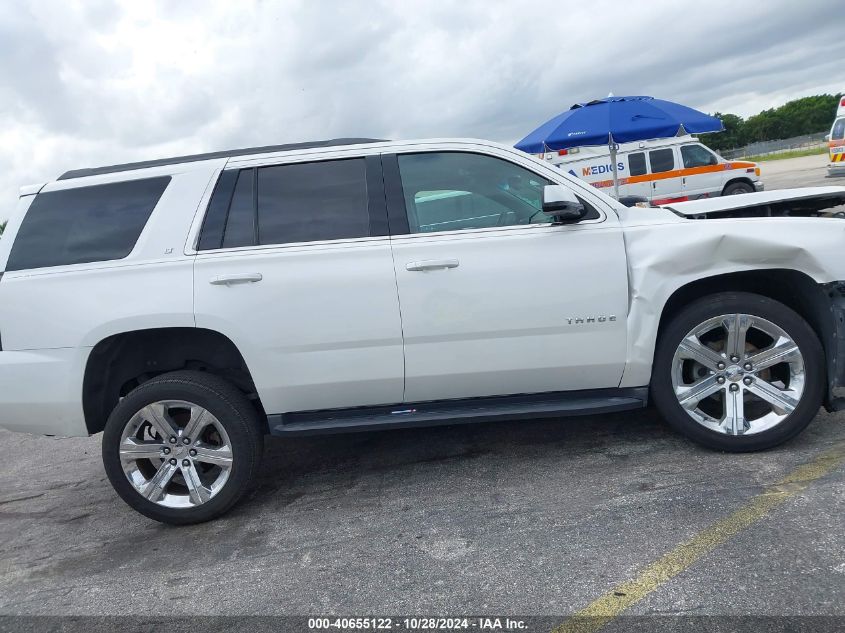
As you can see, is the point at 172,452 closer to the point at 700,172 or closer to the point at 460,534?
the point at 460,534

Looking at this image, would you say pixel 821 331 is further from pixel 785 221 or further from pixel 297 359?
pixel 297 359

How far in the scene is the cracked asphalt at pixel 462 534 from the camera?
2760mm

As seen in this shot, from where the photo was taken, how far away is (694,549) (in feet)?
9.58

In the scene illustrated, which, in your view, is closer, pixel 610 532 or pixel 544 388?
pixel 610 532

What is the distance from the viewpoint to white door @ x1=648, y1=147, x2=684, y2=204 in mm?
16641

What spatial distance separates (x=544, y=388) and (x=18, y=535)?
322cm

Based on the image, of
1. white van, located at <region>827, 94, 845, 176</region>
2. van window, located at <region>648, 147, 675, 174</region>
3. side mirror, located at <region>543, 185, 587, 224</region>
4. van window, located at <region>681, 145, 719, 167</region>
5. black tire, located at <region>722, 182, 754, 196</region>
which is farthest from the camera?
white van, located at <region>827, 94, 845, 176</region>

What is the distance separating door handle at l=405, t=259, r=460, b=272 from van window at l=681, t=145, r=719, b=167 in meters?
15.0

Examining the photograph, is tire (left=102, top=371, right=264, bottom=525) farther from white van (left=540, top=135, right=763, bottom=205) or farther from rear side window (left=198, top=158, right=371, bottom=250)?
white van (left=540, top=135, right=763, bottom=205)

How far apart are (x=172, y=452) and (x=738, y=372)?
10.5ft

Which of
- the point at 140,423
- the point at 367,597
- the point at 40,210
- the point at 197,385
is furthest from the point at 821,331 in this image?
the point at 40,210

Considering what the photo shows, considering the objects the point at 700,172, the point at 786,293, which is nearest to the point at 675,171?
the point at 700,172

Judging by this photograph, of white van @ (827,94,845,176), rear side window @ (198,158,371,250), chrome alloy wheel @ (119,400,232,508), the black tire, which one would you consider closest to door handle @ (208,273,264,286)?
rear side window @ (198,158,371,250)

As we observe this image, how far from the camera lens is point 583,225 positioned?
3666mm
